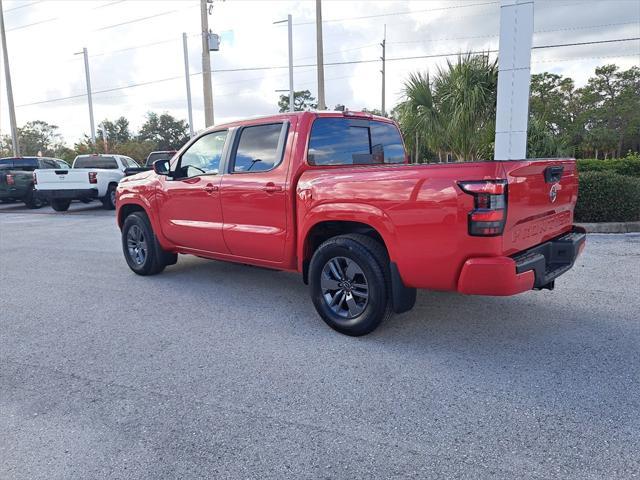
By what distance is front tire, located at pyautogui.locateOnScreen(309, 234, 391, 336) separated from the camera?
3783 millimetres

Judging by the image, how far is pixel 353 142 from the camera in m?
4.79

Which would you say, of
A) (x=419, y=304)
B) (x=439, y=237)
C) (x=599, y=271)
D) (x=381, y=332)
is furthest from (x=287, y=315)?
(x=599, y=271)

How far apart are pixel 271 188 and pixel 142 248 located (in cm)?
272

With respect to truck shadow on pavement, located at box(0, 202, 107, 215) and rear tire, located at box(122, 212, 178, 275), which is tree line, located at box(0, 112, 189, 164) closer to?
truck shadow on pavement, located at box(0, 202, 107, 215)

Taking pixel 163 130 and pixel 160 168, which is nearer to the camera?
pixel 160 168

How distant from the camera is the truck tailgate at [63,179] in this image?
48.0 feet

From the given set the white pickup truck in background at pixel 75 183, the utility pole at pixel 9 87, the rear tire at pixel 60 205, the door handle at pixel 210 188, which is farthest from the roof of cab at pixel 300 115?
the utility pole at pixel 9 87

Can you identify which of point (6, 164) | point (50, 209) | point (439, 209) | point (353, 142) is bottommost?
point (50, 209)

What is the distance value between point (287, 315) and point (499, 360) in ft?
6.45

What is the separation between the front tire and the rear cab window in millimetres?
928

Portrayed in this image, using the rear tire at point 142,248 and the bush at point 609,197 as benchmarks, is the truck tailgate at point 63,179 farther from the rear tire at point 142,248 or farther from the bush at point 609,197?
the bush at point 609,197

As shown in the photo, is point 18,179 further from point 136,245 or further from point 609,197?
point 609,197

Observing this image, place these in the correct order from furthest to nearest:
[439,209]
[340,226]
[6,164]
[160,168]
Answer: [6,164]
[160,168]
[340,226]
[439,209]

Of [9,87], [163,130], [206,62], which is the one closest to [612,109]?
[206,62]
